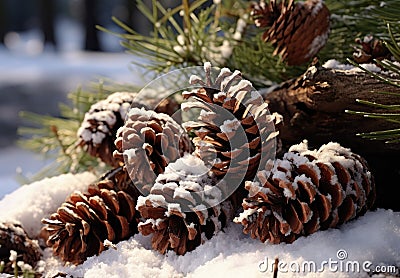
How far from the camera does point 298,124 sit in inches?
18.3

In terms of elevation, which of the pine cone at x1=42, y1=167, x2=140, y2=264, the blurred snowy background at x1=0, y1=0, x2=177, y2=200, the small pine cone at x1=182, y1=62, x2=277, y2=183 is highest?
the small pine cone at x1=182, y1=62, x2=277, y2=183

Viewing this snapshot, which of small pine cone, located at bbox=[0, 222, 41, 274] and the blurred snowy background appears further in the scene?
the blurred snowy background

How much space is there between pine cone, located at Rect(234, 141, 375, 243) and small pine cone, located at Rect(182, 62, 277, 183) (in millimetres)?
18

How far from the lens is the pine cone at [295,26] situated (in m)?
0.49

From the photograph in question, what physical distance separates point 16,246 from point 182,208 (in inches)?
5.4

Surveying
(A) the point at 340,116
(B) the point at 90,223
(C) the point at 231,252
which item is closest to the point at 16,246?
(B) the point at 90,223

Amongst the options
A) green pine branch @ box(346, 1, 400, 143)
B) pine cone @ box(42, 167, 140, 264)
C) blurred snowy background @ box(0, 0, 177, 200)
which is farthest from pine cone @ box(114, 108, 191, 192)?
blurred snowy background @ box(0, 0, 177, 200)

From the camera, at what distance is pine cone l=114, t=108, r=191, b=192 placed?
404 mm

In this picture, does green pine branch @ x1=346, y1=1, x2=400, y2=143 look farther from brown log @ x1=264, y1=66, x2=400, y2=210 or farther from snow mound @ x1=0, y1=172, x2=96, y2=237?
snow mound @ x1=0, y1=172, x2=96, y2=237

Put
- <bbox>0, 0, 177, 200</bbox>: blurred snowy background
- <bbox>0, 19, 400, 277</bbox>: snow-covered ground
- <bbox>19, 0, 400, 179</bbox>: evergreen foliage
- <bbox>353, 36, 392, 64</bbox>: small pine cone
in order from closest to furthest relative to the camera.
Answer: <bbox>0, 19, 400, 277</bbox>: snow-covered ground, <bbox>353, 36, 392, 64</bbox>: small pine cone, <bbox>19, 0, 400, 179</bbox>: evergreen foliage, <bbox>0, 0, 177, 200</bbox>: blurred snowy background

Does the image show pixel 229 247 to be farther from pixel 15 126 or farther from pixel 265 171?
pixel 15 126

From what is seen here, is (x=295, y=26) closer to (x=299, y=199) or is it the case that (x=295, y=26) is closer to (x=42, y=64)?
(x=299, y=199)

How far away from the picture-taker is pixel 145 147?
15.7 inches

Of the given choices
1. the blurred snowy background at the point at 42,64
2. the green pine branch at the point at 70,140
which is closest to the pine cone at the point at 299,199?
the green pine branch at the point at 70,140
